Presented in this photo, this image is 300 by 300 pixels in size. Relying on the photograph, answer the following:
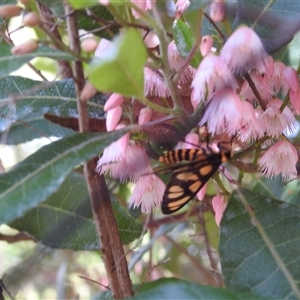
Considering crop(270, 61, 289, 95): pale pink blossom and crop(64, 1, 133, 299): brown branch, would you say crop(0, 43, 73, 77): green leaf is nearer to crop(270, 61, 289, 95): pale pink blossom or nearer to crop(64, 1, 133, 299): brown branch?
crop(64, 1, 133, 299): brown branch

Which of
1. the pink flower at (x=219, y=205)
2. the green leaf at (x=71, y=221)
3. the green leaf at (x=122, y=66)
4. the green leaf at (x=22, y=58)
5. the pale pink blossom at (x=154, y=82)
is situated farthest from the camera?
the green leaf at (x=71, y=221)

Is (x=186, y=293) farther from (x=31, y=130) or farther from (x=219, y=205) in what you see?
(x=31, y=130)

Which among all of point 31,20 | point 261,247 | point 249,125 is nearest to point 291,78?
point 249,125

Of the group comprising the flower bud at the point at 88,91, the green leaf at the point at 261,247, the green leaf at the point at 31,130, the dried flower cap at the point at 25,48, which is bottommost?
the green leaf at the point at 261,247

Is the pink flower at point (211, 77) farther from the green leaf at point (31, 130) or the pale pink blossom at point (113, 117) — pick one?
the green leaf at point (31, 130)

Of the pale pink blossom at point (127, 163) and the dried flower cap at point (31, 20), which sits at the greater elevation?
the dried flower cap at point (31, 20)

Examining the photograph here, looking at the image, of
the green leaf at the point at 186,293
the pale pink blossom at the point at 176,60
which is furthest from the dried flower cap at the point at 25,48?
the green leaf at the point at 186,293
